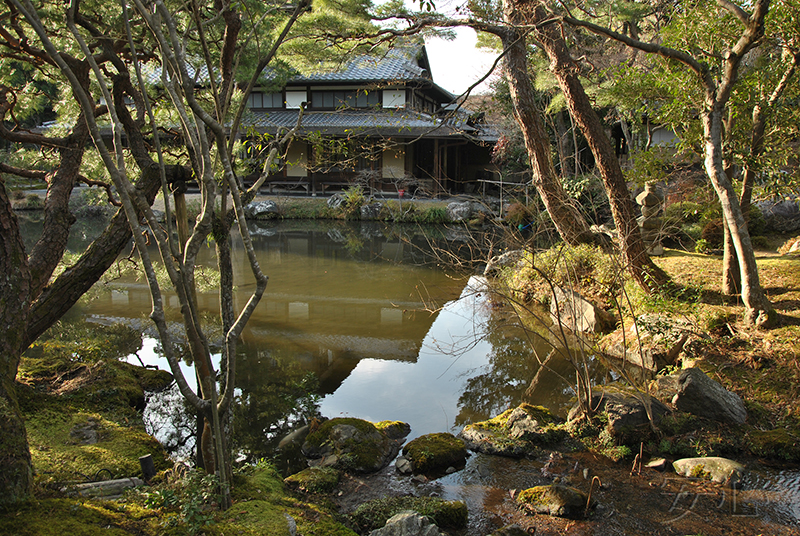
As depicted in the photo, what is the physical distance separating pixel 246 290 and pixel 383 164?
1086 centimetres

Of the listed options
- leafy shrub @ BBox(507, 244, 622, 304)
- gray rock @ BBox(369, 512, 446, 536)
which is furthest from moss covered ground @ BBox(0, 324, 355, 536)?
leafy shrub @ BBox(507, 244, 622, 304)

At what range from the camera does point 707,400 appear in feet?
13.7

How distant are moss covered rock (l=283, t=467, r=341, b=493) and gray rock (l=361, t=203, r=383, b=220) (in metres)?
14.3

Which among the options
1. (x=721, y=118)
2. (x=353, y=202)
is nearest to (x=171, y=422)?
(x=721, y=118)

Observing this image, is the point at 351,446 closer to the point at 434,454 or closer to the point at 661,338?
the point at 434,454

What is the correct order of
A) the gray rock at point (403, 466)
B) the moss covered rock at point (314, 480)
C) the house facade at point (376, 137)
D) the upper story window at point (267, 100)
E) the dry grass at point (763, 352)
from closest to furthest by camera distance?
1. the moss covered rock at point (314, 480)
2. the gray rock at point (403, 466)
3. the dry grass at point (763, 352)
4. the house facade at point (376, 137)
5. the upper story window at point (267, 100)

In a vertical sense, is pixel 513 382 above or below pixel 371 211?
below

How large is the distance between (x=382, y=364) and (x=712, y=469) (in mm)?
3650

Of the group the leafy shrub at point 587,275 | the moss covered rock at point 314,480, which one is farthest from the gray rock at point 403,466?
the leafy shrub at point 587,275

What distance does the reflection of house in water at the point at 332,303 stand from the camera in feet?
21.6

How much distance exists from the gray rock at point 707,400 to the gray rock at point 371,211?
1386 cm

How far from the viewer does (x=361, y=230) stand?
16312 millimetres

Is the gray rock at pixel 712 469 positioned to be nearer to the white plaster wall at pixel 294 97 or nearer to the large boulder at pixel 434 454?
the large boulder at pixel 434 454

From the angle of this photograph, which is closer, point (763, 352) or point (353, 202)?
point (763, 352)
